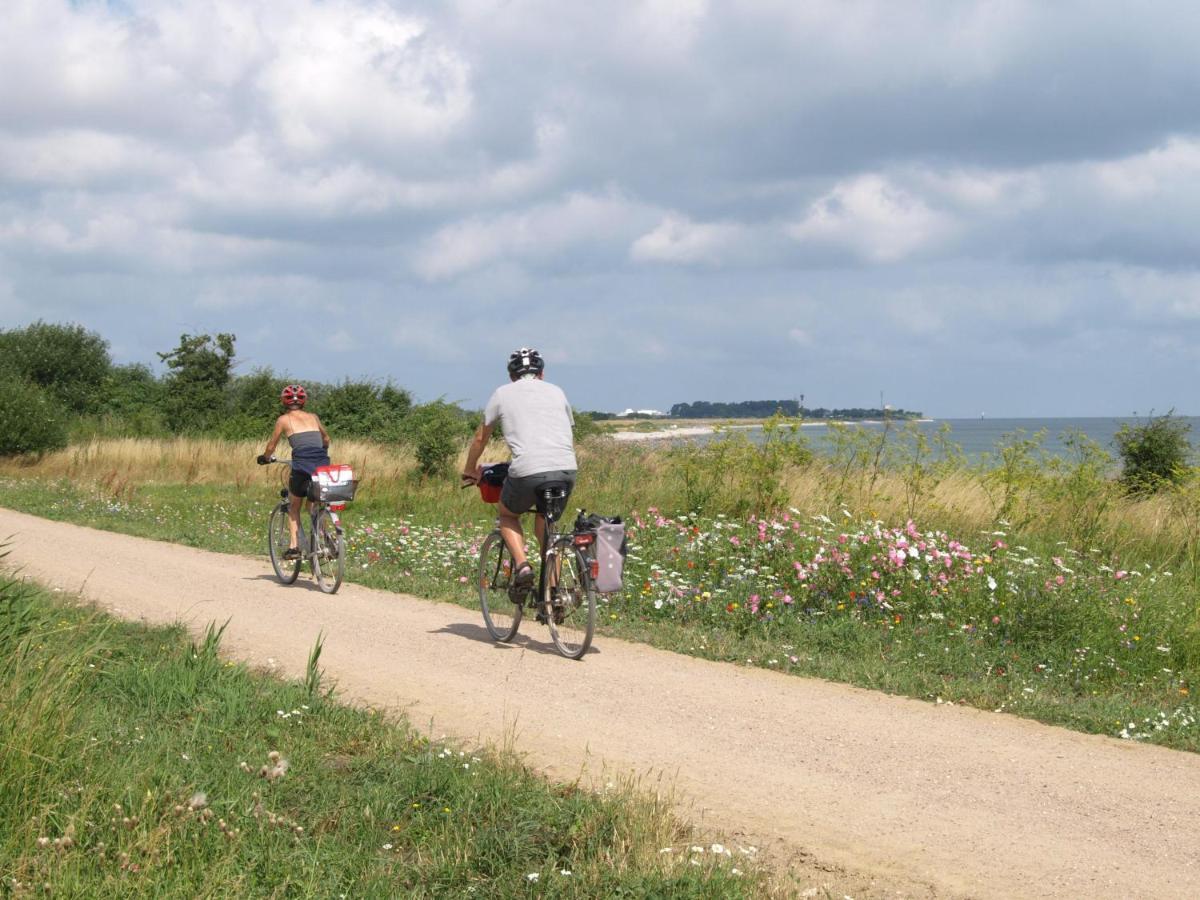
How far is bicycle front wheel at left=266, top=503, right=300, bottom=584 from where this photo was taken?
12.4 meters

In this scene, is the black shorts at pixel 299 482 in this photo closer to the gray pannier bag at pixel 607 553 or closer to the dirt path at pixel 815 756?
the dirt path at pixel 815 756

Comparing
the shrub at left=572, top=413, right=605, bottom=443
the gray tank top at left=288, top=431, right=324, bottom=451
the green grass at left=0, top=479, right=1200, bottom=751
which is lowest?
the green grass at left=0, top=479, right=1200, bottom=751

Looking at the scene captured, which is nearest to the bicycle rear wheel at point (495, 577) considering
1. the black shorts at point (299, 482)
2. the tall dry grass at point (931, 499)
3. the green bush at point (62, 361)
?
the black shorts at point (299, 482)

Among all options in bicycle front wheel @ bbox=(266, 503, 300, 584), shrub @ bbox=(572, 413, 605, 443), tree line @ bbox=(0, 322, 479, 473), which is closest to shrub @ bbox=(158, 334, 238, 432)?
tree line @ bbox=(0, 322, 479, 473)

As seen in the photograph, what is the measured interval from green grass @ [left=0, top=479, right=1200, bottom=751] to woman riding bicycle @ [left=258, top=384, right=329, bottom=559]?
94 centimetres

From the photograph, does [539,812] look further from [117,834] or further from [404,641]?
[404,641]

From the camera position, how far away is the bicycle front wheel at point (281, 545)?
12414 millimetres

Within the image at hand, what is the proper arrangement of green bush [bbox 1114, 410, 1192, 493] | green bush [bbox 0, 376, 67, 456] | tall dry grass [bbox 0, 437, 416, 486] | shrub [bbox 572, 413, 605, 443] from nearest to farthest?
1. green bush [bbox 1114, 410, 1192, 493]
2. tall dry grass [bbox 0, 437, 416, 486]
3. green bush [bbox 0, 376, 67, 456]
4. shrub [bbox 572, 413, 605, 443]

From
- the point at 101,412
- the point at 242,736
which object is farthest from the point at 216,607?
the point at 101,412

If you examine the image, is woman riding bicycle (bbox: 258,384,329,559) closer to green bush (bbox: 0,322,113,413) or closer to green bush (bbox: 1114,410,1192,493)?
green bush (bbox: 1114,410,1192,493)

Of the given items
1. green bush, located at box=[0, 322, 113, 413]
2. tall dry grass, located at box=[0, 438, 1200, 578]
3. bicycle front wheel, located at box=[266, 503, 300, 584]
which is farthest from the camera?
green bush, located at box=[0, 322, 113, 413]

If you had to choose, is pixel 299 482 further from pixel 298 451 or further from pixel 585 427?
pixel 585 427

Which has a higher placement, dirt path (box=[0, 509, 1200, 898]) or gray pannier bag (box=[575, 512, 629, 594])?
gray pannier bag (box=[575, 512, 629, 594])

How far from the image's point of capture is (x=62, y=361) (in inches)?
1898
